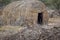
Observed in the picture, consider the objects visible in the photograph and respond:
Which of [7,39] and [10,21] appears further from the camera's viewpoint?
[10,21]

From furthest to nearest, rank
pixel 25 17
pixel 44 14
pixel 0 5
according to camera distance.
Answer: pixel 0 5
pixel 44 14
pixel 25 17

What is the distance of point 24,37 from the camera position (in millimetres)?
6078

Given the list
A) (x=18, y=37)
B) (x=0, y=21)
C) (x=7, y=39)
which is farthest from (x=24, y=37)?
(x=0, y=21)

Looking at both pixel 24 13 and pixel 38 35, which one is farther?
pixel 24 13

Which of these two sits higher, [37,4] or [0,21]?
[37,4]

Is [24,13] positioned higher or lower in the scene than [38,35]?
A: higher

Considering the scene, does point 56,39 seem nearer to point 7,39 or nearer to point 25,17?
point 7,39

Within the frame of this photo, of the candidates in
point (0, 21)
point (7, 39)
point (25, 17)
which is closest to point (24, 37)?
point (7, 39)

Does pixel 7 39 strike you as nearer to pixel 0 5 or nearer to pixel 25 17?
pixel 25 17

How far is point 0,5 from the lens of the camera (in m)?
31.0

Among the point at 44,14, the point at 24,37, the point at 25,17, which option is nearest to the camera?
the point at 24,37

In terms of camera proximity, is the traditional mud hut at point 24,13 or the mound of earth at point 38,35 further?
the traditional mud hut at point 24,13

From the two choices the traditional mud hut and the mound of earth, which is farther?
the traditional mud hut

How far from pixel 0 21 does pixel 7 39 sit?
47.8ft
